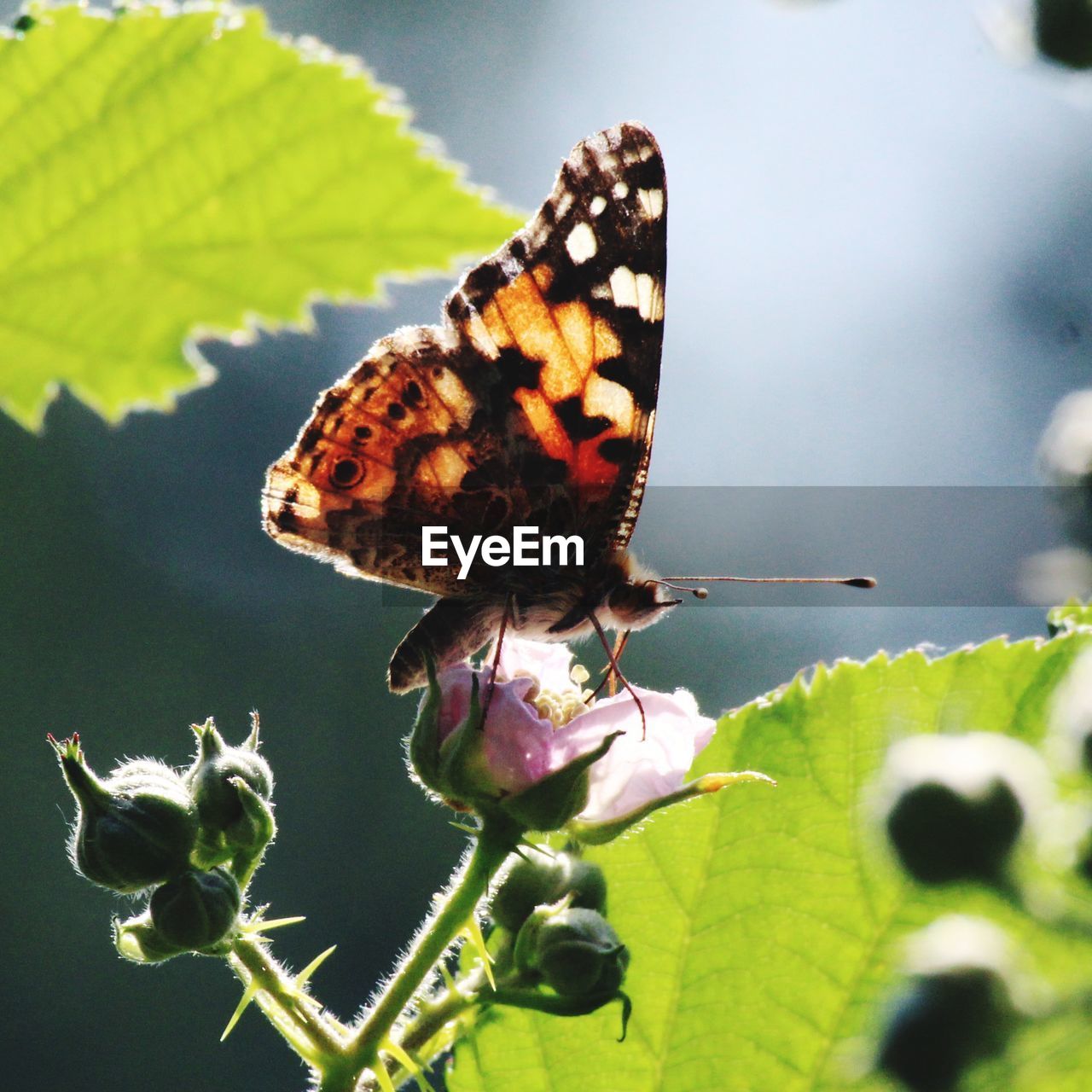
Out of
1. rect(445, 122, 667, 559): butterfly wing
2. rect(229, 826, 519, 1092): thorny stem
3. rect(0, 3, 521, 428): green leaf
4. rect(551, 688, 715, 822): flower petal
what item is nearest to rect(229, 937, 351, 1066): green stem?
rect(229, 826, 519, 1092): thorny stem

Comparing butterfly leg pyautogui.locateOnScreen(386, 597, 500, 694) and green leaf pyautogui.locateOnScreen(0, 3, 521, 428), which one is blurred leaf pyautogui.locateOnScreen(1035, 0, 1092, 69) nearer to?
green leaf pyautogui.locateOnScreen(0, 3, 521, 428)

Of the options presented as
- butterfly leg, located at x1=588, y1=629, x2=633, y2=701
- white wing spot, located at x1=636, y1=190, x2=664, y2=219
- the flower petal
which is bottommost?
the flower petal

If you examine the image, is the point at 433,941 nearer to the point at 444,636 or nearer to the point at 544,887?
the point at 544,887

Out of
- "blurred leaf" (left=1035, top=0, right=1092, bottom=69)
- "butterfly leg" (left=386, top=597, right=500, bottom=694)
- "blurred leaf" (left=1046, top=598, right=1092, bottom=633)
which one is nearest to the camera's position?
"blurred leaf" (left=1035, top=0, right=1092, bottom=69)

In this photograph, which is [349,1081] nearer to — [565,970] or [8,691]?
[565,970]

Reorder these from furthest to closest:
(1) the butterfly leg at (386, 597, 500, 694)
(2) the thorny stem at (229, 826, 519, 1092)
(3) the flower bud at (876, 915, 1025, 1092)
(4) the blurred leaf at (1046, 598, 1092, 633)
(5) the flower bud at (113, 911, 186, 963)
Answer: (1) the butterfly leg at (386, 597, 500, 694)
(5) the flower bud at (113, 911, 186, 963)
(2) the thorny stem at (229, 826, 519, 1092)
(4) the blurred leaf at (1046, 598, 1092, 633)
(3) the flower bud at (876, 915, 1025, 1092)

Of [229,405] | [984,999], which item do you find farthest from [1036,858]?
[229,405]
